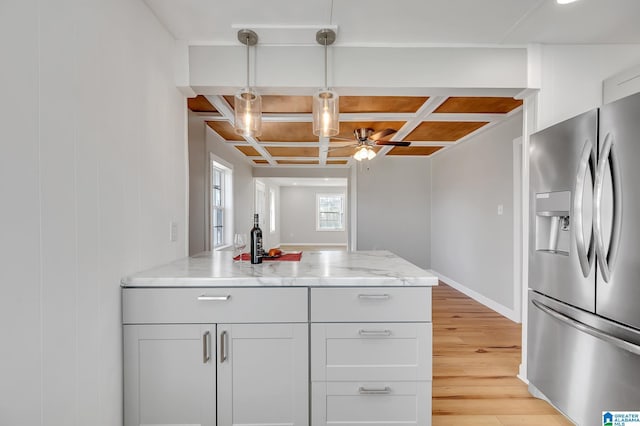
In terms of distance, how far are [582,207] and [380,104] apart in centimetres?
184

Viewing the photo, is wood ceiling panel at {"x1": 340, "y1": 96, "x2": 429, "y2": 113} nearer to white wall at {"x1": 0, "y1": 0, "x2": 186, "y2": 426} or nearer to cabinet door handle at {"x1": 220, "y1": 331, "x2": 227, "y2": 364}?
white wall at {"x1": 0, "y1": 0, "x2": 186, "y2": 426}

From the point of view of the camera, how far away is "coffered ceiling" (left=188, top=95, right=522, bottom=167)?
284 centimetres

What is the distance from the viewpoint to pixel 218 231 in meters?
4.53

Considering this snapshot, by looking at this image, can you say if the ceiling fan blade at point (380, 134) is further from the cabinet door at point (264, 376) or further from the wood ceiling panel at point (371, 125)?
the cabinet door at point (264, 376)

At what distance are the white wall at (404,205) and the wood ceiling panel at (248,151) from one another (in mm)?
1966

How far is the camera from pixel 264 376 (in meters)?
1.52

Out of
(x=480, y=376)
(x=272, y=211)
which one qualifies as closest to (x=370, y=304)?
(x=480, y=376)

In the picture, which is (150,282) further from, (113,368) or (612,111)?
(612,111)

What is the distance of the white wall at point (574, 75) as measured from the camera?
211 centimetres

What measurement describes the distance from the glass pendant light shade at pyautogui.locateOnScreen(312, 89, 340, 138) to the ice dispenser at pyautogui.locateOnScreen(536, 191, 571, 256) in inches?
52.8

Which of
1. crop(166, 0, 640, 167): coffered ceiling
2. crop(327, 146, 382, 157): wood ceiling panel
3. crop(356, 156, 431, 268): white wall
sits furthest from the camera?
crop(356, 156, 431, 268): white wall

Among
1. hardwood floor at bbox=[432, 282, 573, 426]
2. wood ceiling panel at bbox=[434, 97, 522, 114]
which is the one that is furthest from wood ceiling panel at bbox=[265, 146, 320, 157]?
hardwood floor at bbox=[432, 282, 573, 426]

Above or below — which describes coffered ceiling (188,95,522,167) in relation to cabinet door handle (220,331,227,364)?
above

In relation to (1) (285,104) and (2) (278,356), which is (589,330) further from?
(1) (285,104)
